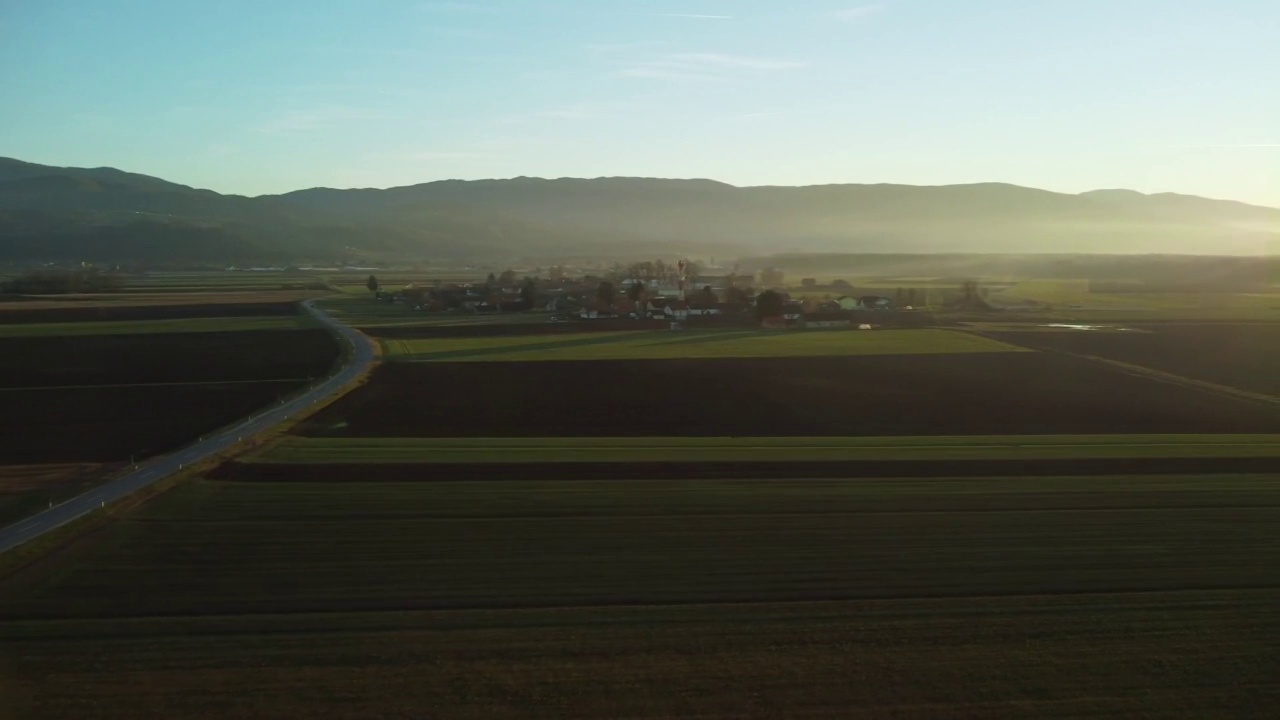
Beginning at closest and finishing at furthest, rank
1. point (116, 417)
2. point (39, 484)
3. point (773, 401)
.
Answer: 1. point (39, 484)
2. point (116, 417)
3. point (773, 401)

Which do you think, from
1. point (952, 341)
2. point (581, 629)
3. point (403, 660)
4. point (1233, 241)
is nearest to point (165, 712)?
point (403, 660)

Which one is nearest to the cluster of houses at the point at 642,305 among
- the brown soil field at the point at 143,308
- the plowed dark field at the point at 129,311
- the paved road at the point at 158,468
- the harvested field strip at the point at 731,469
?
the brown soil field at the point at 143,308

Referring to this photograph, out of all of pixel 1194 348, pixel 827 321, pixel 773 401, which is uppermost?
pixel 827 321

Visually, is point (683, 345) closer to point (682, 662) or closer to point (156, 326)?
point (156, 326)

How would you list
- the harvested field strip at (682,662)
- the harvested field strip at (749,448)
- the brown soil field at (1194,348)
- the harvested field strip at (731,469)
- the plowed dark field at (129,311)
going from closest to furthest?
the harvested field strip at (682,662) → the harvested field strip at (731,469) → the harvested field strip at (749,448) → the brown soil field at (1194,348) → the plowed dark field at (129,311)

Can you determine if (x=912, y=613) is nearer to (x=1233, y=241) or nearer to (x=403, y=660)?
(x=403, y=660)

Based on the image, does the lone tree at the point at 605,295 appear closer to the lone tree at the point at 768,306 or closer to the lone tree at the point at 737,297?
the lone tree at the point at 737,297

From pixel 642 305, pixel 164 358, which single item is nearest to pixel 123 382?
pixel 164 358
